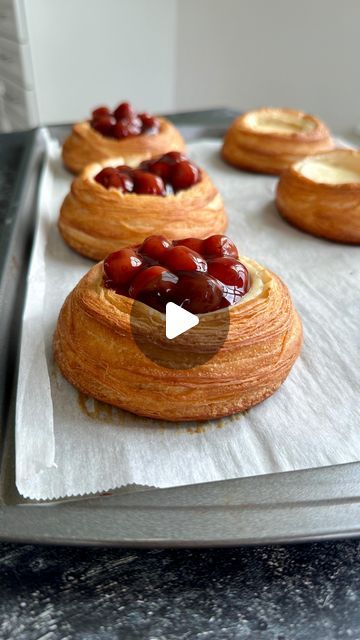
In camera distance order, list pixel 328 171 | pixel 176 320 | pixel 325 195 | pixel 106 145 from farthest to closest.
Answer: pixel 106 145 → pixel 328 171 → pixel 325 195 → pixel 176 320

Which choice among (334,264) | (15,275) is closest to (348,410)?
(334,264)

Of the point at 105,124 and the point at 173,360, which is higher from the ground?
the point at 173,360

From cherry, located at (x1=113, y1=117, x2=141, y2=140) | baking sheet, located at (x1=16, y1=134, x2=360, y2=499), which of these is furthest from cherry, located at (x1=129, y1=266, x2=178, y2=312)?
cherry, located at (x1=113, y1=117, x2=141, y2=140)

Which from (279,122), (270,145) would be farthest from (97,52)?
(270,145)

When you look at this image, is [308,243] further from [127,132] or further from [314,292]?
[127,132]

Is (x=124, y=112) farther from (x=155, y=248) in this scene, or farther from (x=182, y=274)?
(x=182, y=274)

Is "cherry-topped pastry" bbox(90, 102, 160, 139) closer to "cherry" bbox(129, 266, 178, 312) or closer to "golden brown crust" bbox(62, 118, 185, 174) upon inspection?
"golden brown crust" bbox(62, 118, 185, 174)
